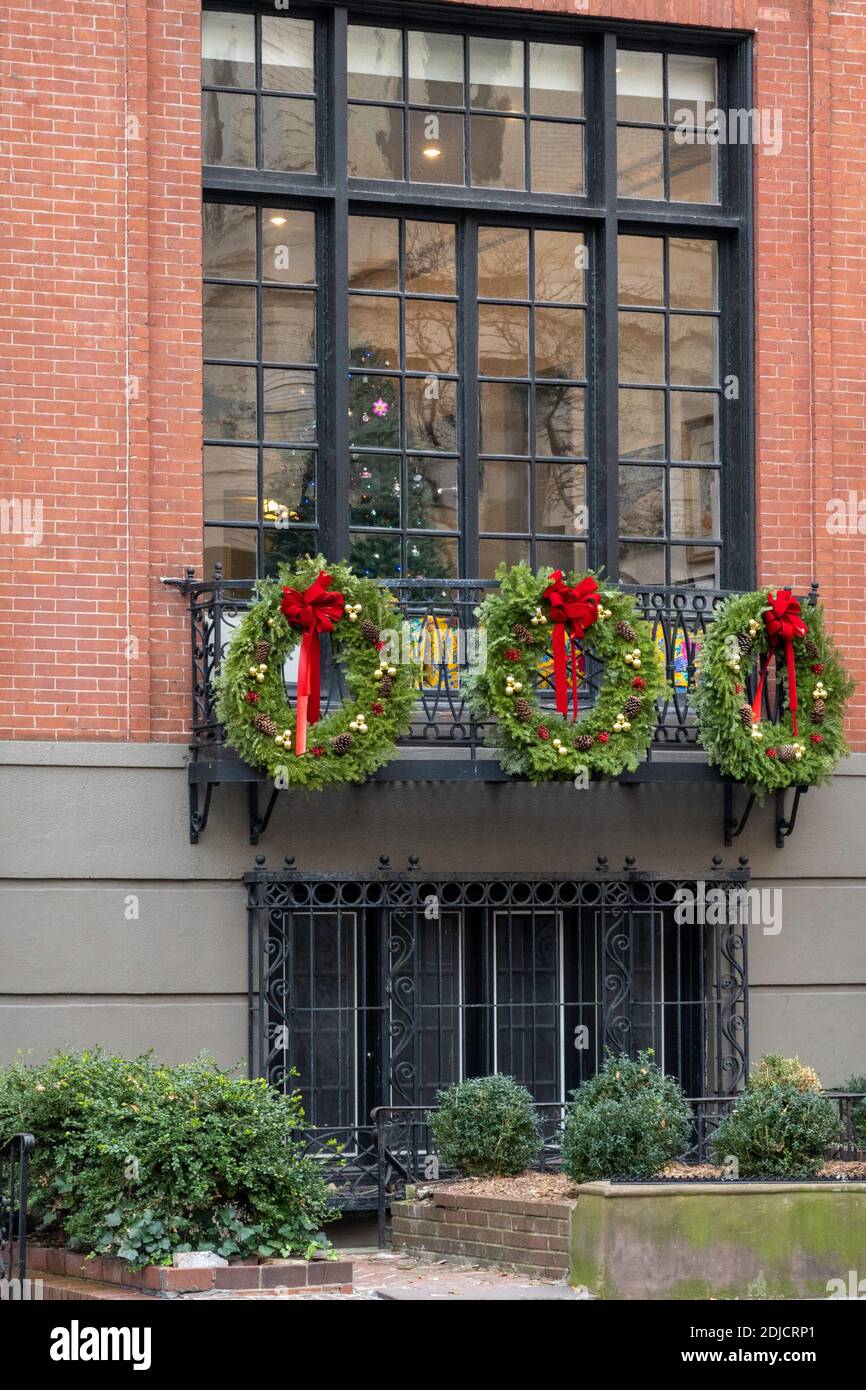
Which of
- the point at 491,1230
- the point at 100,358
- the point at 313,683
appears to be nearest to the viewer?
the point at 491,1230

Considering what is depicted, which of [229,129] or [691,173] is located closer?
[229,129]

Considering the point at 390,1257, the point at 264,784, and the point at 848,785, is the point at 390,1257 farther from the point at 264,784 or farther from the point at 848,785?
the point at 848,785

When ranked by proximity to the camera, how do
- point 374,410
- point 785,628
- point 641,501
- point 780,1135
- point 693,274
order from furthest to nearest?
point 693,274, point 641,501, point 374,410, point 785,628, point 780,1135

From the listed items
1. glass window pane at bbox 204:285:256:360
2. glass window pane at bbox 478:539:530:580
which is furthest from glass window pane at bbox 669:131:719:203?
glass window pane at bbox 204:285:256:360

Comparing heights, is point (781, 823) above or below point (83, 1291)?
above

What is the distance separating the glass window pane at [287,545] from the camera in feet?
50.1

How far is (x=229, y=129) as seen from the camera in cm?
1536

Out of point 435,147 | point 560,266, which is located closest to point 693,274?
point 560,266

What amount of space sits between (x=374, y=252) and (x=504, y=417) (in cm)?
155

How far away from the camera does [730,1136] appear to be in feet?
42.8

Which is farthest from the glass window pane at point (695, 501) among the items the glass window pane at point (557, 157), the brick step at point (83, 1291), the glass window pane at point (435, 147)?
the brick step at point (83, 1291)

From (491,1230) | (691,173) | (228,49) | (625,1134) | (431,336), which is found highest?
(228,49)

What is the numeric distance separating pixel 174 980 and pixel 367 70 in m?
6.80

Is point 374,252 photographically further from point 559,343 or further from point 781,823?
point 781,823
